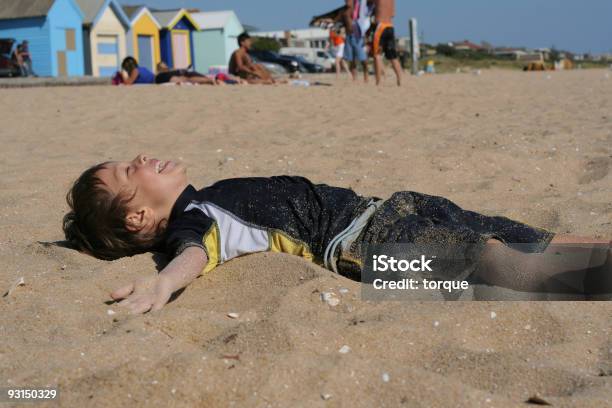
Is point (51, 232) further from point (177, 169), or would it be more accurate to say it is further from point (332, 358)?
point (332, 358)

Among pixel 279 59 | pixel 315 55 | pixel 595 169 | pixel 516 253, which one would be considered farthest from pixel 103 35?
pixel 516 253

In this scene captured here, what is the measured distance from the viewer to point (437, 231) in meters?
2.64

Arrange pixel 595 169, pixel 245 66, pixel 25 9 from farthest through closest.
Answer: pixel 25 9, pixel 245 66, pixel 595 169

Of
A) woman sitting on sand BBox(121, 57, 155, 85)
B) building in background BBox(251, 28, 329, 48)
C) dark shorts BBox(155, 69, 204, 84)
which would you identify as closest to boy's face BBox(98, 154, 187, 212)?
woman sitting on sand BBox(121, 57, 155, 85)

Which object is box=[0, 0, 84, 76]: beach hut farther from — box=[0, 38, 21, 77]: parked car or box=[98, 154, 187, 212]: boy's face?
box=[98, 154, 187, 212]: boy's face

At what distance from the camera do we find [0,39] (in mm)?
23688

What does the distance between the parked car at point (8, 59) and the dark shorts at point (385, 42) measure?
51.2 ft

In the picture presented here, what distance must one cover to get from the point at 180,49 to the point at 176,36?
63cm

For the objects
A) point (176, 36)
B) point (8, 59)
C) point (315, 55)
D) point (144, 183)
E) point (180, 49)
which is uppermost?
point (176, 36)

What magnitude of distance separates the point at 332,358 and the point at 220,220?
40.5 inches

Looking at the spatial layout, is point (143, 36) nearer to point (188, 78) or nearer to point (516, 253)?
point (188, 78)

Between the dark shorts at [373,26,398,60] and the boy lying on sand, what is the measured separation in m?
8.48

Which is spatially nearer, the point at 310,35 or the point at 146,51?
the point at 146,51

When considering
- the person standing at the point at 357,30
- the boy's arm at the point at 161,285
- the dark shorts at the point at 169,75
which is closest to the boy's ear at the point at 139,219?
the boy's arm at the point at 161,285
